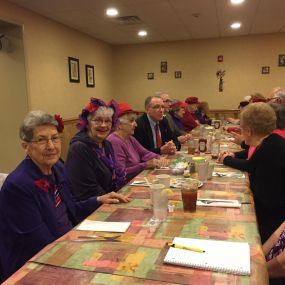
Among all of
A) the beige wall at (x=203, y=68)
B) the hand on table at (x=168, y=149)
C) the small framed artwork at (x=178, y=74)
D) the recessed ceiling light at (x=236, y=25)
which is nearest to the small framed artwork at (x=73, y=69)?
the beige wall at (x=203, y=68)

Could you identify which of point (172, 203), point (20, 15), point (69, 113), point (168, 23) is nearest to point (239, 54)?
point (168, 23)

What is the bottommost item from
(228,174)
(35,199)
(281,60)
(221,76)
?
(228,174)

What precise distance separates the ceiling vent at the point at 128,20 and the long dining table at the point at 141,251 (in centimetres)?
436

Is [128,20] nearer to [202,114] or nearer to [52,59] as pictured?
[52,59]

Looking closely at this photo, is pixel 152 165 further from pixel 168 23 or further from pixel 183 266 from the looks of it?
pixel 168 23

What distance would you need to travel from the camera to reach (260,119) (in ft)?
6.64

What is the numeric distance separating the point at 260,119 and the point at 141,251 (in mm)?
1314

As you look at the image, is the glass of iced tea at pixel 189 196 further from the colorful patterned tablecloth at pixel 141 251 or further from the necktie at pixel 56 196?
the necktie at pixel 56 196

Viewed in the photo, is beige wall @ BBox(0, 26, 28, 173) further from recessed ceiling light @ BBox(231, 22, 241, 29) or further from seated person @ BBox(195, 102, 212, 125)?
recessed ceiling light @ BBox(231, 22, 241, 29)

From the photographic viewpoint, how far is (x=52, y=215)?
59.1 inches

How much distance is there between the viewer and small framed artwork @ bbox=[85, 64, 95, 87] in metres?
6.71

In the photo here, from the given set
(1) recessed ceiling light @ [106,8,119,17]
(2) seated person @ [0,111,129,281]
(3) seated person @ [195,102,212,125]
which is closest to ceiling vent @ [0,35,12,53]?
(1) recessed ceiling light @ [106,8,119,17]

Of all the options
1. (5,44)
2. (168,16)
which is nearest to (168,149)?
(168,16)

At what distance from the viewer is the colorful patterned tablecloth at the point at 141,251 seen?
0.96 m
